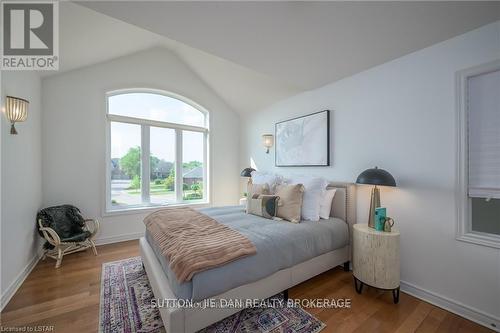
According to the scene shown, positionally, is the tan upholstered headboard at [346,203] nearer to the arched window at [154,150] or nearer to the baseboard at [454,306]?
the baseboard at [454,306]

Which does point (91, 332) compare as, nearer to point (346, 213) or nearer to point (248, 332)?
point (248, 332)

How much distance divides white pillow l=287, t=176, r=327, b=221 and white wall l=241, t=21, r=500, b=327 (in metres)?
0.48

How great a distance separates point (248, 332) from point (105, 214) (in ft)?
10.2

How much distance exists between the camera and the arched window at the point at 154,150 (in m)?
3.62

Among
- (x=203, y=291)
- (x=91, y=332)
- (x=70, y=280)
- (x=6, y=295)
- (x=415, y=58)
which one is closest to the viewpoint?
(x=203, y=291)

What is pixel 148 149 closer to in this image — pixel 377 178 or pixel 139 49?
pixel 139 49

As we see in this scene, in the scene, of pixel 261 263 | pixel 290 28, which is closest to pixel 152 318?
pixel 261 263

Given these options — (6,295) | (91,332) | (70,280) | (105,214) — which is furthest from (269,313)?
(105,214)

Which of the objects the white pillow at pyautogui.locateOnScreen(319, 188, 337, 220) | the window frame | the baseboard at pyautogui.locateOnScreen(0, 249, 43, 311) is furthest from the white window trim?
the baseboard at pyautogui.locateOnScreen(0, 249, 43, 311)

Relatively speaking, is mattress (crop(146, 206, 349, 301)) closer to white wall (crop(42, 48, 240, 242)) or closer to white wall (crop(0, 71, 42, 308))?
white wall (crop(0, 71, 42, 308))

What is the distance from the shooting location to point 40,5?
1.79 meters

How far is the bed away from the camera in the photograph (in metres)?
1.38

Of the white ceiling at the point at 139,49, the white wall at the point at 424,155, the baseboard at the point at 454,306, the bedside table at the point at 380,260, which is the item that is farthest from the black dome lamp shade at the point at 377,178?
the white ceiling at the point at 139,49

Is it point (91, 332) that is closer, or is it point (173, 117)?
point (91, 332)
